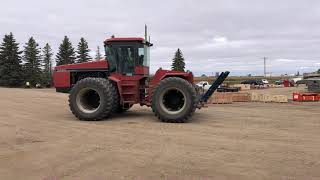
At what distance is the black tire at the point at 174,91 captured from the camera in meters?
14.8

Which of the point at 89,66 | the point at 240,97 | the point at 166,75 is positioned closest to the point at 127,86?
the point at 166,75

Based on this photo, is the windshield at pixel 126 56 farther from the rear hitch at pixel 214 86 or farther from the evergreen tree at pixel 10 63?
the evergreen tree at pixel 10 63

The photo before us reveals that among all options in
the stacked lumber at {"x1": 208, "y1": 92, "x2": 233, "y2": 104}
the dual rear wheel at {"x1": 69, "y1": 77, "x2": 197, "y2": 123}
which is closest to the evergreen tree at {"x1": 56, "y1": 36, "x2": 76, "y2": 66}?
the stacked lumber at {"x1": 208, "y1": 92, "x2": 233, "y2": 104}

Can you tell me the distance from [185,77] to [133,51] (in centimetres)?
211

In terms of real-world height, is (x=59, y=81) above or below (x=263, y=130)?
above

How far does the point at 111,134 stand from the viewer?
1239 centimetres

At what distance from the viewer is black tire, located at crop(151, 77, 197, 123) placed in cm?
1482

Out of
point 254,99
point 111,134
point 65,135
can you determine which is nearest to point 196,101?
point 111,134

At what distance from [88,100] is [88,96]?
6.1 inches

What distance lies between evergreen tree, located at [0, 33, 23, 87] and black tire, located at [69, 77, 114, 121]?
171 ft

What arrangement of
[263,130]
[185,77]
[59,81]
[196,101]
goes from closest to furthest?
[263,130], [196,101], [185,77], [59,81]

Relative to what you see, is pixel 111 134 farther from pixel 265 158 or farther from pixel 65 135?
pixel 265 158

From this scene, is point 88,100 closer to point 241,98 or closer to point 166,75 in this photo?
point 166,75

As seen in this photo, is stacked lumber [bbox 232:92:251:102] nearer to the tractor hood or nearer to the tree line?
the tractor hood
